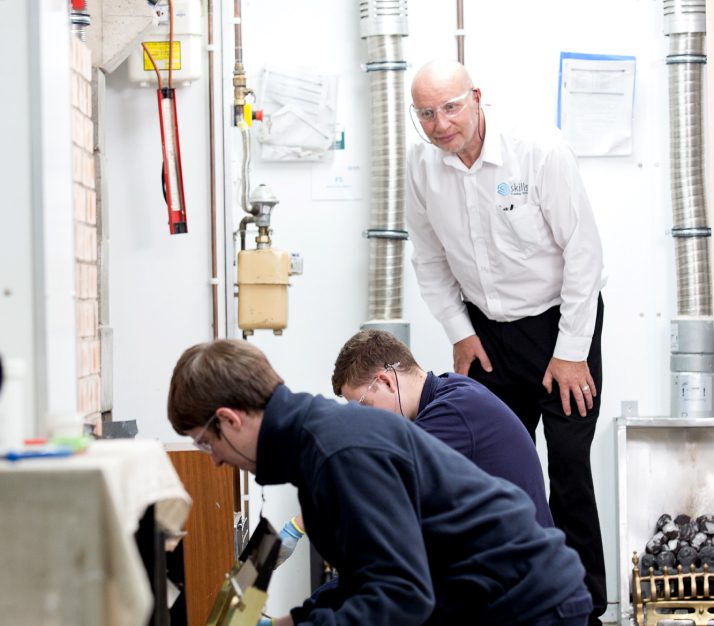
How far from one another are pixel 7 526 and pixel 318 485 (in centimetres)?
46

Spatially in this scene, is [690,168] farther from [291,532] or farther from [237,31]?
[291,532]

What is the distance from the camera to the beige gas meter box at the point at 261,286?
3.06 meters

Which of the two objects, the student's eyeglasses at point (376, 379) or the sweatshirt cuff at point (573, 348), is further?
the sweatshirt cuff at point (573, 348)

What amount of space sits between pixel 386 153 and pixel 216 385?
1.86 meters

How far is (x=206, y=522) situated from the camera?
305cm

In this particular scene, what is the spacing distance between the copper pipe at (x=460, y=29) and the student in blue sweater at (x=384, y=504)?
6.60ft

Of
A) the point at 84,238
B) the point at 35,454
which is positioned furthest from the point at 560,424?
the point at 35,454

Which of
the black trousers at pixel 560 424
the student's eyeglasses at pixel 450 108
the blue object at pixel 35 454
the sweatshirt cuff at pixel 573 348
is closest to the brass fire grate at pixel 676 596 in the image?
the black trousers at pixel 560 424

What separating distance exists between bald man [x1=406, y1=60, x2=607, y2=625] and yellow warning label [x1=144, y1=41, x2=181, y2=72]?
738mm

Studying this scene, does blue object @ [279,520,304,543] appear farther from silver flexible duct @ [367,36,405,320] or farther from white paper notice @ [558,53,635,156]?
white paper notice @ [558,53,635,156]

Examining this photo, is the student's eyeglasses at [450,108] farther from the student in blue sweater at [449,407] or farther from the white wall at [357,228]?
the student in blue sweater at [449,407]

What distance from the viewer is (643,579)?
332cm

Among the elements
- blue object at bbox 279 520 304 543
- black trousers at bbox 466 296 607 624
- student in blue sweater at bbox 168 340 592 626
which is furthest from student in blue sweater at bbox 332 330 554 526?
black trousers at bbox 466 296 607 624

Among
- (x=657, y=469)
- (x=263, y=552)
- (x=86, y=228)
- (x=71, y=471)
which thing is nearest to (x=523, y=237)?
(x=657, y=469)
